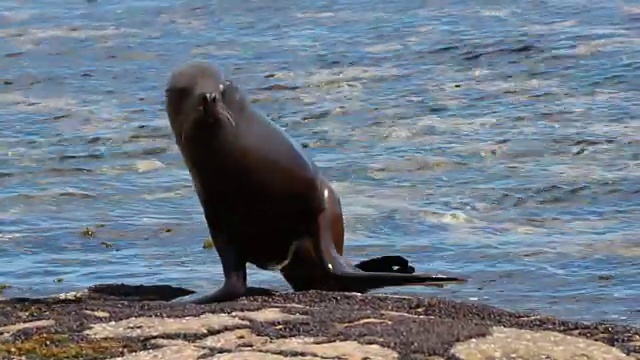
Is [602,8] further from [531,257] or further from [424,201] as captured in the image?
[531,257]

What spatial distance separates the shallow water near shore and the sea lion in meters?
1.01

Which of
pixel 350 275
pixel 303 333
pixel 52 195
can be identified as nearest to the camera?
pixel 303 333

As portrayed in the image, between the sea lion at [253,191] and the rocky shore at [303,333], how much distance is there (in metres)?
0.99

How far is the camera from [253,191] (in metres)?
6.75

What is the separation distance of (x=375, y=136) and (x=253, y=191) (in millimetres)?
4851


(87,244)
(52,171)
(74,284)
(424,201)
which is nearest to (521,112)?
(424,201)

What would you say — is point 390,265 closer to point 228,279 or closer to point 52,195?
point 228,279

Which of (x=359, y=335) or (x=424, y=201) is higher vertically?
(x=359, y=335)

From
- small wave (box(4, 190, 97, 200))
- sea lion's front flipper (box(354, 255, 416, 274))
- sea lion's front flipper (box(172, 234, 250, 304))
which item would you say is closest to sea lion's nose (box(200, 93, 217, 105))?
sea lion's front flipper (box(172, 234, 250, 304))

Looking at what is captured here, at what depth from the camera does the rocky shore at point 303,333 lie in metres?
4.68

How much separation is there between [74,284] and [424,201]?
8.43 feet

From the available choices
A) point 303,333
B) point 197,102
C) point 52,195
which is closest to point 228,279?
point 197,102

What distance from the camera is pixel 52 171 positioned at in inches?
435

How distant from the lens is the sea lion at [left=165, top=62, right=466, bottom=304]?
6613 millimetres
